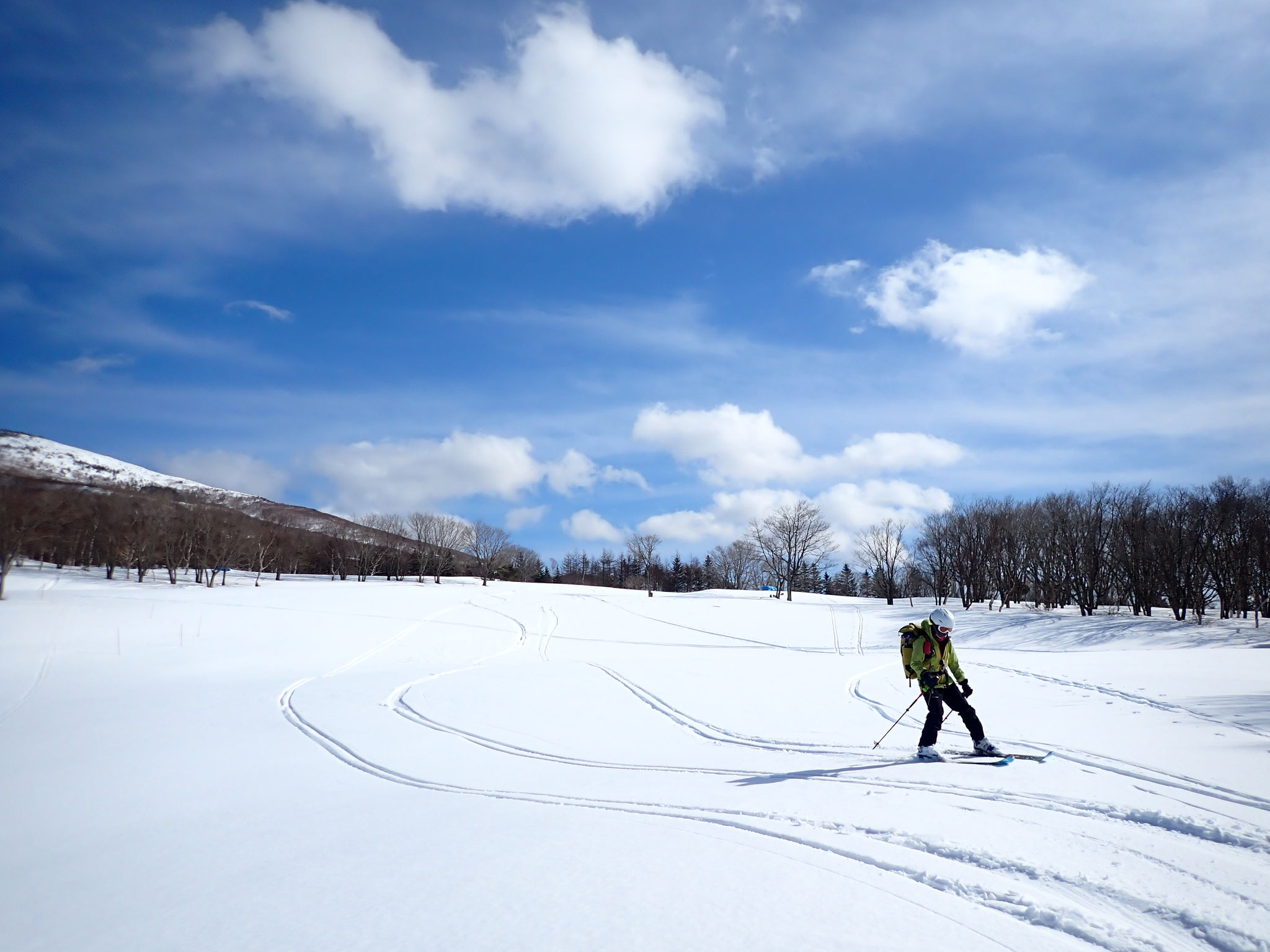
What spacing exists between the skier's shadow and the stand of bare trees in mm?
40187

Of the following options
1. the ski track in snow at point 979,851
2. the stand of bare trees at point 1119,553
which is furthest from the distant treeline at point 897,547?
the ski track in snow at point 979,851

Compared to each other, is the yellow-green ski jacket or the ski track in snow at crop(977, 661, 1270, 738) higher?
the yellow-green ski jacket

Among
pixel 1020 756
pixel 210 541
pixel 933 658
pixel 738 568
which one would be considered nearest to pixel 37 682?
pixel 933 658

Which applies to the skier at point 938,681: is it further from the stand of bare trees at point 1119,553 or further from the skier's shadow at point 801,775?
the stand of bare trees at point 1119,553

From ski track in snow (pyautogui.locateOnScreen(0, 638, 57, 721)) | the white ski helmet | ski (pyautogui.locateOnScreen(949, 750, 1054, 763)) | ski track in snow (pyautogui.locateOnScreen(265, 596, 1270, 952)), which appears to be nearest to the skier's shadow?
ski track in snow (pyautogui.locateOnScreen(265, 596, 1270, 952))

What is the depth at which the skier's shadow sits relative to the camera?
752 cm

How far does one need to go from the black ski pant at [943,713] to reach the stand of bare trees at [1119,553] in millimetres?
39125

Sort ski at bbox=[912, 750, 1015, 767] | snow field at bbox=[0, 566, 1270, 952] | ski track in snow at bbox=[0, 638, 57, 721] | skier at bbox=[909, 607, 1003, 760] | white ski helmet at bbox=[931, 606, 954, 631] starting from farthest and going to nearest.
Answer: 1. ski track in snow at bbox=[0, 638, 57, 721]
2. white ski helmet at bbox=[931, 606, 954, 631]
3. skier at bbox=[909, 607, 1003, 760]
4. ski at bbox=[912, 750, 1015, 767]
5. snow field at bbox=[0, 566, 1270, 952]

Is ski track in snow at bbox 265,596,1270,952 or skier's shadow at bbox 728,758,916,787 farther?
skier's shadow at bbox 728,758,916,787

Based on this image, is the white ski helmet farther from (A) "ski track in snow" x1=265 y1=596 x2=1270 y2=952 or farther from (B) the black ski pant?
(A) "ski track in snow" x1=265 y1=596 x2=1270 y2=952

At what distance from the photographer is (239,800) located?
855 cm

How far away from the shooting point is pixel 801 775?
778 centimetres

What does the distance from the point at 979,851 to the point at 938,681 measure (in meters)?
3.89

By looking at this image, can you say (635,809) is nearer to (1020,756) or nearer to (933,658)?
(933,658)
